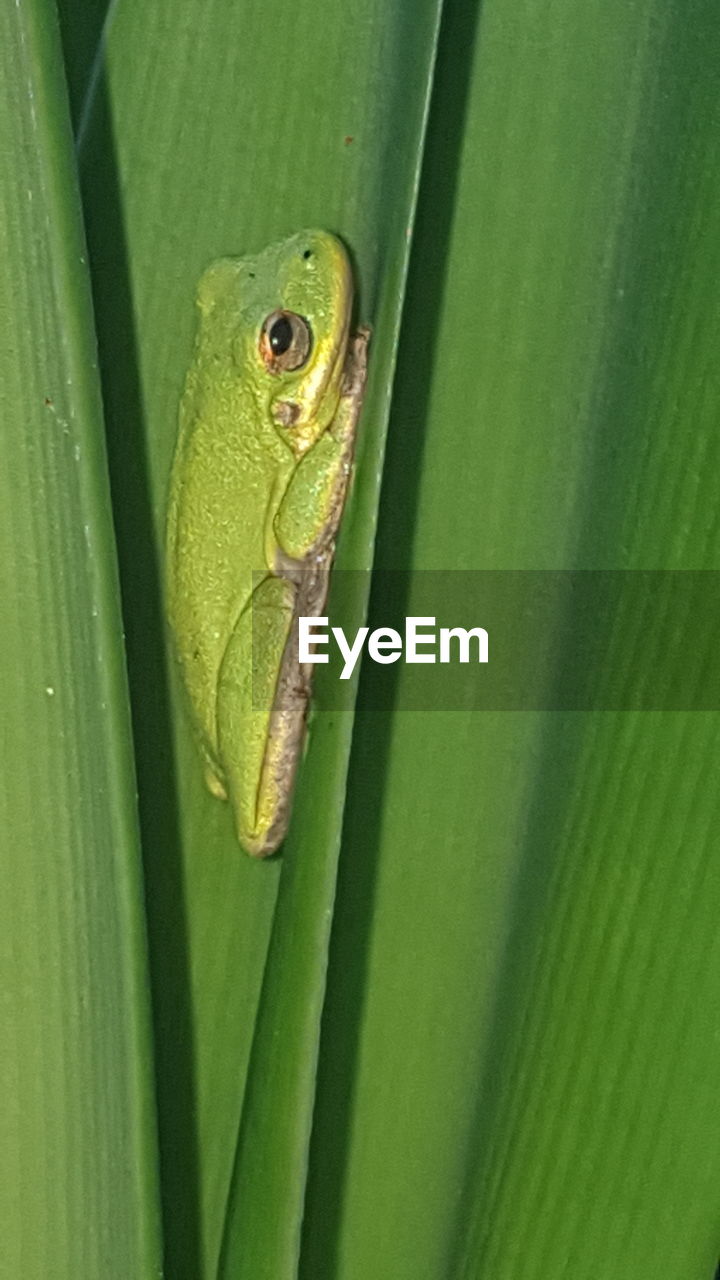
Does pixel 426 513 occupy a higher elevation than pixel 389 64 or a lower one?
lower

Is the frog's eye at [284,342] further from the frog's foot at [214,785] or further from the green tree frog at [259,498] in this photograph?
the frog's foot at [214,785]

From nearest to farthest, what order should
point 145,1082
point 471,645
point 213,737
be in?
point 145,1082 < point 471,645 < point 213,737

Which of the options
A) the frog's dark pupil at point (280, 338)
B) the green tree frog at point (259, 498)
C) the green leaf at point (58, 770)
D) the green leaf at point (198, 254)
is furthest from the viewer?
the frog's dark pupil at point (280, 338)

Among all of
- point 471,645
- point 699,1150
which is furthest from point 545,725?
point 699,1150

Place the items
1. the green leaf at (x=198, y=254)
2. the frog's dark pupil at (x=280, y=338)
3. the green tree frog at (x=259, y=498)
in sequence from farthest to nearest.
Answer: the frog's dark pupil at (x=280, y=338) < the green tree frog at (x=259, y=498) < the green leaf at (x=198, y=254)

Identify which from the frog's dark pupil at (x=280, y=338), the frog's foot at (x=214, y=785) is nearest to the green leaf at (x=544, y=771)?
the frog's foot at (x=214, y=785)

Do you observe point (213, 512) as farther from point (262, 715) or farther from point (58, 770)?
point (58, 770)

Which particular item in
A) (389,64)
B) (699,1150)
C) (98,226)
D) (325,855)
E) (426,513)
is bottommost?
(699,1150)

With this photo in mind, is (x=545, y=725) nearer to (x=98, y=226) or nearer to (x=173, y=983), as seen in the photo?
(x=173, y=983)
